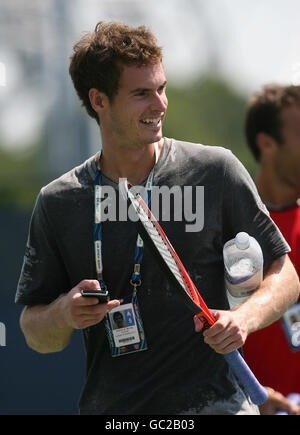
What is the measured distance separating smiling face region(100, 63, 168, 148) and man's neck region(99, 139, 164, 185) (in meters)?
0.04

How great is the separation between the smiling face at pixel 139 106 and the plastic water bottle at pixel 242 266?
607mm

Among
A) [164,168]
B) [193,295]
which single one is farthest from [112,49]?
[193,295]

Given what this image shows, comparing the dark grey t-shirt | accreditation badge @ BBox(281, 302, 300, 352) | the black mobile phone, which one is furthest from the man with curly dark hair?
accreditation badge @ BBox(281, 302, 300, 352)

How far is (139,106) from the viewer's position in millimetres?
3811

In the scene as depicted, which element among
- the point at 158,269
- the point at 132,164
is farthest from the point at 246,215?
the point at 132,164

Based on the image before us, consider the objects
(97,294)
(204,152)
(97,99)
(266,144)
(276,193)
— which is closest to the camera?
(97,294)

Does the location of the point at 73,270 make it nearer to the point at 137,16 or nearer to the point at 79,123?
the point at 79,123

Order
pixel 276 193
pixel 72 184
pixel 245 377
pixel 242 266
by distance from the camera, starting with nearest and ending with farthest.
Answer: pixel 245 377 < pixel 242 266 < pixel 72 184 < pixel 276 193

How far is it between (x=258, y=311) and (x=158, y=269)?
473mm

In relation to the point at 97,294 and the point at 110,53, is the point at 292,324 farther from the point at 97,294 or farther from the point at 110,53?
the point at 110,53

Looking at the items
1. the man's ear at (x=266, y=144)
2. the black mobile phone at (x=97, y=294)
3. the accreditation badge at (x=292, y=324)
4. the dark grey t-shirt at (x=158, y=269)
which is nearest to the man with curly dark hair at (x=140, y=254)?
the dark grey t-shirt at (x=158, y=269)

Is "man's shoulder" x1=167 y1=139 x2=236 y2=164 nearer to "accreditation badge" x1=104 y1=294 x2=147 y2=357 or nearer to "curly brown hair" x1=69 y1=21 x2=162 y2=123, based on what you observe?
"curly brown hair" x1=69 y1=21 x2=162 y2=123

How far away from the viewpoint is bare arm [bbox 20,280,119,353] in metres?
3.31
